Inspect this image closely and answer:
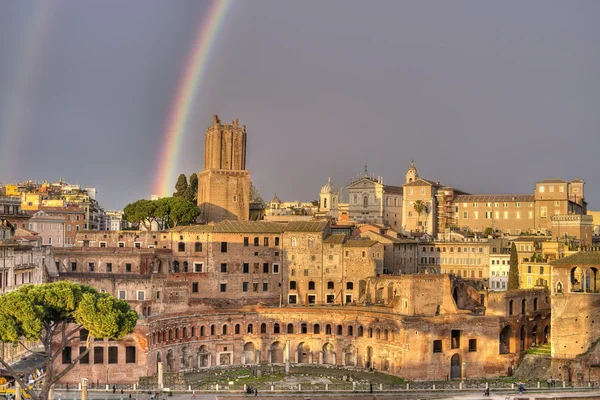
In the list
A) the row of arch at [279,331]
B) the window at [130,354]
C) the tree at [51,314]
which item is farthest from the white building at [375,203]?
the tree at [51,314]

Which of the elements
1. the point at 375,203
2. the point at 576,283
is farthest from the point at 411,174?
the point at 576,283

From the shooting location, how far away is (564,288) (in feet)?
211

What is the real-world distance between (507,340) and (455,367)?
556 cm

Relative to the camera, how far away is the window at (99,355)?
59.9m

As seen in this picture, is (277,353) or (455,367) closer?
(455,367)

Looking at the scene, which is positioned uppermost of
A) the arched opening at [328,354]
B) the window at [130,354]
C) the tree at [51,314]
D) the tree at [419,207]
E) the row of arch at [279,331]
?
the tree at [419,207]

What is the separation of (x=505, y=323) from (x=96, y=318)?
Result: 118 feet

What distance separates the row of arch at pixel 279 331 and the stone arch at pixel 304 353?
117 centimetres

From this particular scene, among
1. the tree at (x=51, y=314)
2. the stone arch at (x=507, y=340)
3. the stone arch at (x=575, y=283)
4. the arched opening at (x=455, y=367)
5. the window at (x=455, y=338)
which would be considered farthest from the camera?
the stone arch at (x=507, y=340)

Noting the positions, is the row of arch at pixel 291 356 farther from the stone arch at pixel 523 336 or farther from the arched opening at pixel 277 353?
the stone arch at pixel 523 336

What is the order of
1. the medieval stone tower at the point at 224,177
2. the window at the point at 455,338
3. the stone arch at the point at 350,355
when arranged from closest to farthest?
1. the window at the point at 455,338
2. the stone arch at the point at 350,355
3. the medieval stone tower at the point at 224,177

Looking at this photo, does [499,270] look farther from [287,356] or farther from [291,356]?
[287,356]

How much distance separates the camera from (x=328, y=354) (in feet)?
236

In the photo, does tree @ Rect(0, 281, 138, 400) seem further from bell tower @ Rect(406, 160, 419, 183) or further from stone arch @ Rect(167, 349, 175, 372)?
bell tower @ Rect(406, 160, 419, 183)
